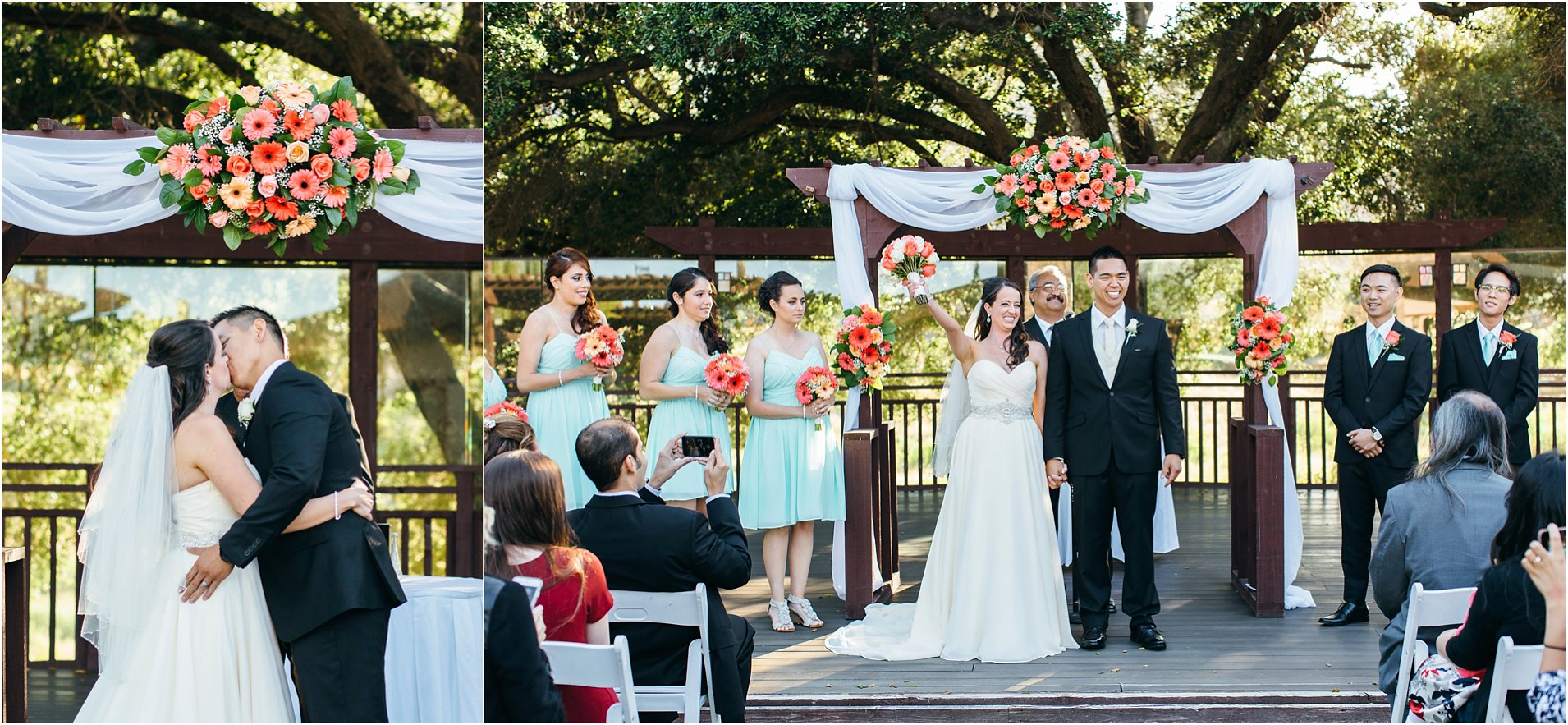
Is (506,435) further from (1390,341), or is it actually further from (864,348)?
(1390,341)

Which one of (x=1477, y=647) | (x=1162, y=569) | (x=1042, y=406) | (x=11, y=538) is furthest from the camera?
(x=11, y=538)

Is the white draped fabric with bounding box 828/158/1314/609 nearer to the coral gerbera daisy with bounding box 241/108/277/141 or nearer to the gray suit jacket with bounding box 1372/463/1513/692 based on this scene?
the gray suit jacket with bounding box 1372/463/1513/692

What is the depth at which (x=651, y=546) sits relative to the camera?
2934 millimetres

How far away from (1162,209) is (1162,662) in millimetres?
2141

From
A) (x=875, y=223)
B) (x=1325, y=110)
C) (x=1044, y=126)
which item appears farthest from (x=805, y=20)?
(x=1325, y=110)

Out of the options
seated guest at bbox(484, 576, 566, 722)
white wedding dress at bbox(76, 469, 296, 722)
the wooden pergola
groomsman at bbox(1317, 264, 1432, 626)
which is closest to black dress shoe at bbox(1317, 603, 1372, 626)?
groomsman at bbox(1317, 264, 1432, 626)

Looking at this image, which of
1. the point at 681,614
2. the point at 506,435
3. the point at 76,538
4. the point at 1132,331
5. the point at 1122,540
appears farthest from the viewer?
the point at 76,538

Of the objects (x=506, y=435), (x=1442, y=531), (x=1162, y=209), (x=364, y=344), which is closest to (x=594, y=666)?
(x=506, y=435)

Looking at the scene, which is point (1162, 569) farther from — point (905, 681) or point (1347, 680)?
point (905, 681)

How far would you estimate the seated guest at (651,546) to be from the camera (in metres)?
2.91

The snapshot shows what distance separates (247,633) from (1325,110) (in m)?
9.06

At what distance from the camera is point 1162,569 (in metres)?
6.11

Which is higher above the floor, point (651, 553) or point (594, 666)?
point (651, 553)

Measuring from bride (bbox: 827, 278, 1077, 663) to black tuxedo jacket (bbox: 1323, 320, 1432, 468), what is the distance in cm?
127
